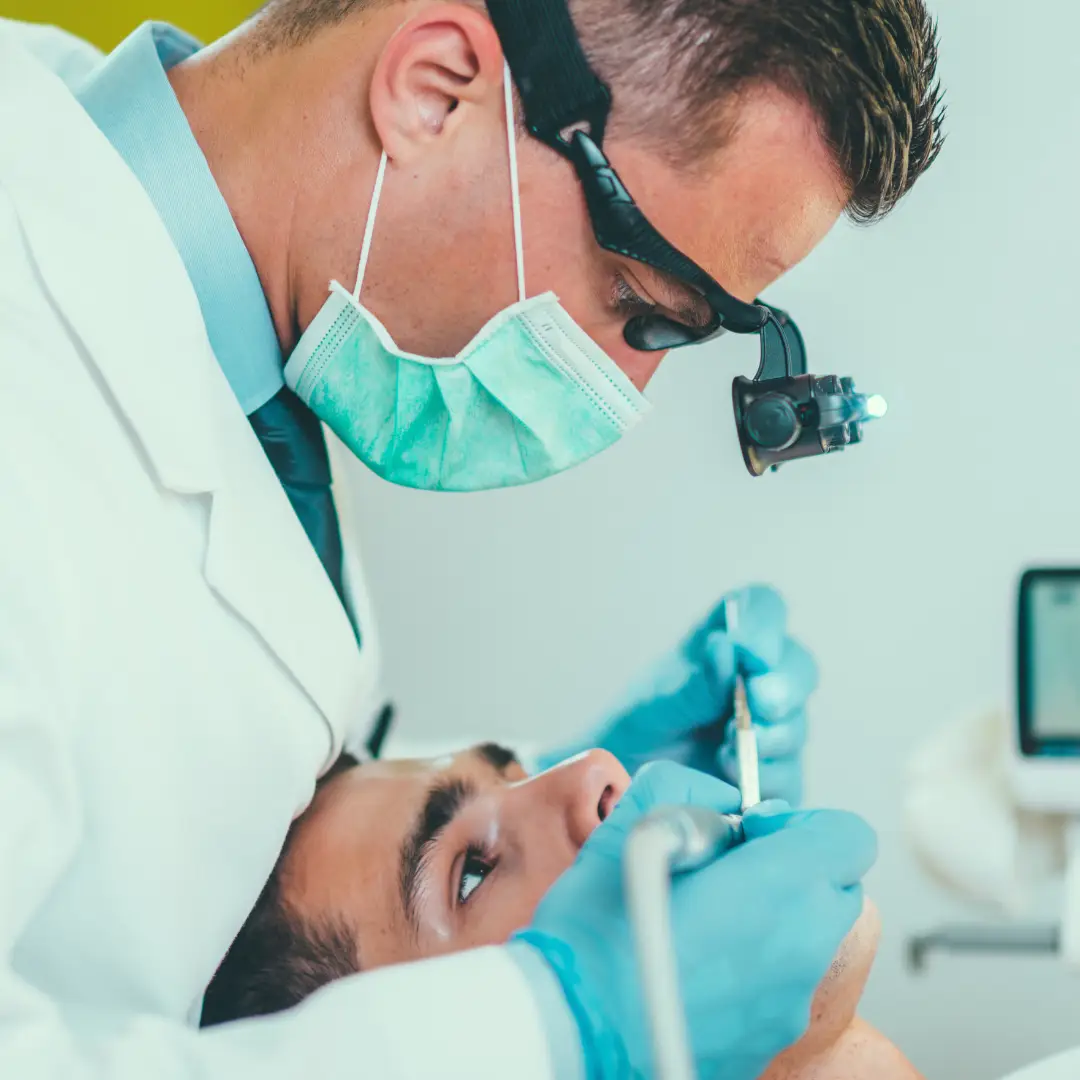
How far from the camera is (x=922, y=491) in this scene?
41.4 inches

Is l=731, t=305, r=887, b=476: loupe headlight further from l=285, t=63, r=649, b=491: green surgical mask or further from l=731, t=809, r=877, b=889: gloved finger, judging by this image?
l=731, t=809, r=877, b=889: gloved finger

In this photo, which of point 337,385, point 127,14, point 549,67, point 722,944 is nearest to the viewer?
point 722,944

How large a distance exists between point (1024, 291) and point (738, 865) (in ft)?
1.80

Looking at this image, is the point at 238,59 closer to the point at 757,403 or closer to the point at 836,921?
the point at 757,403

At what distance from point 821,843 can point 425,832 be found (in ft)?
1.32

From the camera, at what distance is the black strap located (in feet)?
2.94

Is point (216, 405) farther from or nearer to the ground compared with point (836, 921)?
farther from the ground

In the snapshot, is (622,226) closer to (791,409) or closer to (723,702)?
(791,409)

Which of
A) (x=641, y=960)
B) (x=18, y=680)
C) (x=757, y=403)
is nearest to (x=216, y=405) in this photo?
(x=18, y=680)

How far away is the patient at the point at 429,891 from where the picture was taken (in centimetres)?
102

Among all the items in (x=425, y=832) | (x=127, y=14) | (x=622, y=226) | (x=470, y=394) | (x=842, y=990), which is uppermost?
(x=127, y=14)

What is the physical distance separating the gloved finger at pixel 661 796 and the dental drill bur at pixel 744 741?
0.05 ft

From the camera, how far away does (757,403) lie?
39.1 inches

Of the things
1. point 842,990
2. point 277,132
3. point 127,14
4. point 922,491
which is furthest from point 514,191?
point 127,14
